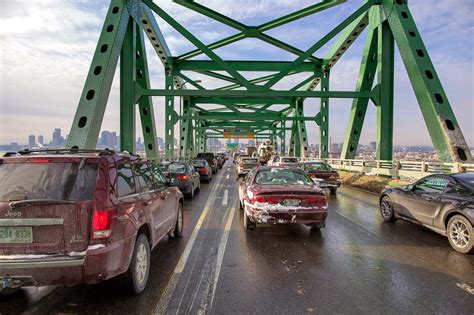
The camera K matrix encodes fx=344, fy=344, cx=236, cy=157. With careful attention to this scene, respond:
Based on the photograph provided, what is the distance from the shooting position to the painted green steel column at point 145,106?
915 inches

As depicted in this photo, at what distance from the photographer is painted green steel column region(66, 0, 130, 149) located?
1580 centimetres

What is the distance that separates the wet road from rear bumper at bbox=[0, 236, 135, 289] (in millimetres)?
461

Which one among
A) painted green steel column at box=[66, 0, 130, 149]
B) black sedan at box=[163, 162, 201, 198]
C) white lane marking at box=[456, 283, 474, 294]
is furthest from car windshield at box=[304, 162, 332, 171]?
white lane marking at box=[456, 283, 474, 294]

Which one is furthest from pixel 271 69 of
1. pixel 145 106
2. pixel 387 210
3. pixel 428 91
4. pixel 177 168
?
pixel 387 210

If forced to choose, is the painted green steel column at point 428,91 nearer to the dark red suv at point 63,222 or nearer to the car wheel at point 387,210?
the car wheel at point 387,210

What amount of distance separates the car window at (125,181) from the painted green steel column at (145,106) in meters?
20.0

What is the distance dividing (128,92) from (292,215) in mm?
16925

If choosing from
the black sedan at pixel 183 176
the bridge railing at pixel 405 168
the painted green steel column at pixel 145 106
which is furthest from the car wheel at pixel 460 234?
the painted green steel column at pixel 145 106

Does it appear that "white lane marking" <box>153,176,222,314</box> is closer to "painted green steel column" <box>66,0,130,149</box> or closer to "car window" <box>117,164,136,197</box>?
"car window" <box>117,164,136,197</box>

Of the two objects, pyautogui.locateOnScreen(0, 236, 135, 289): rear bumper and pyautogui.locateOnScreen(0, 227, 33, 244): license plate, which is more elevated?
pyautogui.locateOnScreen(0, 227, 33, 244): license plate

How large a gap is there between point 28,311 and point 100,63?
605 inches

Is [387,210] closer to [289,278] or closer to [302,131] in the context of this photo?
[289,278]

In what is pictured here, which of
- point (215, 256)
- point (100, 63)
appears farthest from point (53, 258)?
point (100, 63)

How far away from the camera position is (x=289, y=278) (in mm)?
4852
